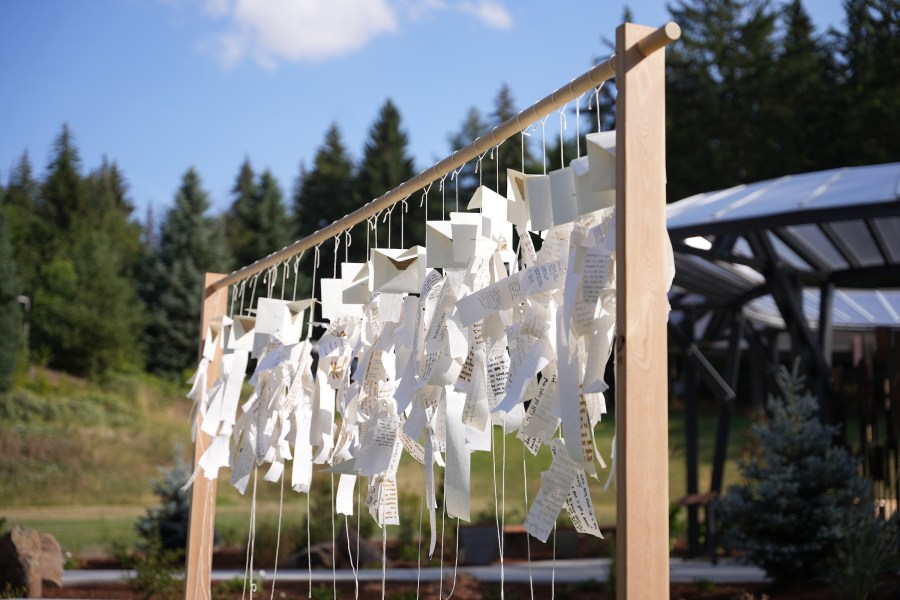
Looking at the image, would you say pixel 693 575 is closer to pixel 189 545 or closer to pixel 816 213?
pixel 816 213

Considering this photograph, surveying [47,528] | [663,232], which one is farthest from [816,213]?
[47,528]

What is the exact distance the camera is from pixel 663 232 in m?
1.88

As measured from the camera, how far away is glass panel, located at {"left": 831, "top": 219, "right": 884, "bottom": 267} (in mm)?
7454

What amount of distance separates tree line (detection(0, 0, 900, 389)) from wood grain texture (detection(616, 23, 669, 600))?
61.9 ft

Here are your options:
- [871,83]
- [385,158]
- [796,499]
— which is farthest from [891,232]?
[385,158]

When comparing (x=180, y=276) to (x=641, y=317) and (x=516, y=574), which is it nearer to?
(x=516, y=574)

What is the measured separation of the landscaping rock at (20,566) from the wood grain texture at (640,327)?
616cm

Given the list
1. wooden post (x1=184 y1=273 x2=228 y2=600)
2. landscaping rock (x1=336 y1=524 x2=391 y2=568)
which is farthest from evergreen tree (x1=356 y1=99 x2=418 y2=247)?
wooden post (x1=184 y1=273 x2=228 y2=600)

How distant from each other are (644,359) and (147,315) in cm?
2630

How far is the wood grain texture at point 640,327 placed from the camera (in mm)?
1766

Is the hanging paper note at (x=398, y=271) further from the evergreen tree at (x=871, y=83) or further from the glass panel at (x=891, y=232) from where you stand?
the evergreen tree at (x=871, y=83)

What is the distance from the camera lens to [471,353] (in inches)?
94.3

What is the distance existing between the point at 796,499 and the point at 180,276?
75.9ft

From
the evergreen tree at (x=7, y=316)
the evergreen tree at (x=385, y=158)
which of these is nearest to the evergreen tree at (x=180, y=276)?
the evergreen tree at (x=7, y=316)
